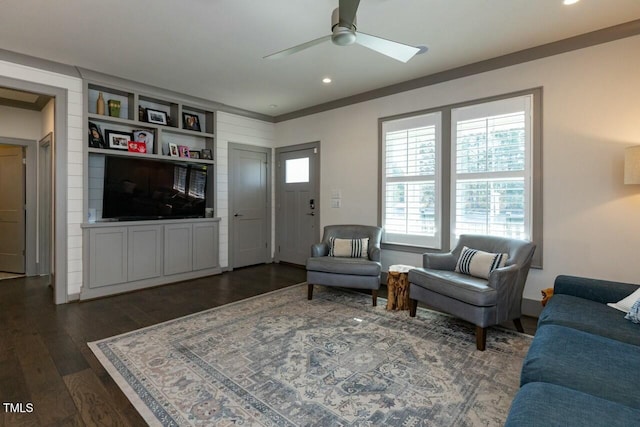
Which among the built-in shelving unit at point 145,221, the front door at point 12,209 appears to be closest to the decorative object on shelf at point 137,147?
the built-in shelving unit at point 145,221

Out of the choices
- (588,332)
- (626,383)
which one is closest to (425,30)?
(588,332)

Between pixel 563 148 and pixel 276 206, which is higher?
pixel 563 148

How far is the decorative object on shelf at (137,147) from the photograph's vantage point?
4301mm

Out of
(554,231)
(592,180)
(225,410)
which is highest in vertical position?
(592,180)

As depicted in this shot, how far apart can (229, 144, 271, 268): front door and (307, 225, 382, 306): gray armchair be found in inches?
75.2

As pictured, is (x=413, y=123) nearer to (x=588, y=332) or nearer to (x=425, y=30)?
(x=425, y=30)

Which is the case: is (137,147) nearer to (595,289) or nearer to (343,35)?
(343,35)

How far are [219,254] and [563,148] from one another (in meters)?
4.77

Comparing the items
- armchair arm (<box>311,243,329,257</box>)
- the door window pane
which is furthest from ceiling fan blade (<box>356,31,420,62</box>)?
the door window pane

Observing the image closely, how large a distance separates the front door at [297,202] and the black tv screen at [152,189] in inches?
58.1

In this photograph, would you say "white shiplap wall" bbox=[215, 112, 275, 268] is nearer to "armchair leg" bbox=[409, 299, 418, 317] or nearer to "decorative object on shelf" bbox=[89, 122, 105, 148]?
"decorative object on shelf" bbox=[89, 122, 105, 148]

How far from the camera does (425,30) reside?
2961 millimetres

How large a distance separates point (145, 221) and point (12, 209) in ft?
8.76

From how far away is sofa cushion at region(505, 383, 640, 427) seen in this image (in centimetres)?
110
